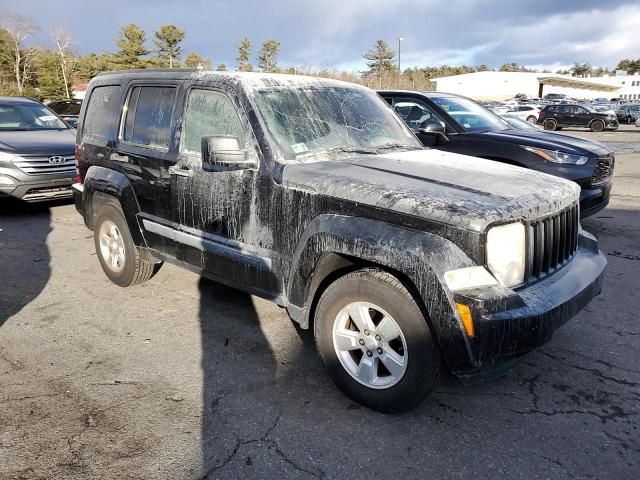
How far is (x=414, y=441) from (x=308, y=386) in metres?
0.81

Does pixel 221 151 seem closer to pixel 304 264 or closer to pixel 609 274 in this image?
pixel 304 264

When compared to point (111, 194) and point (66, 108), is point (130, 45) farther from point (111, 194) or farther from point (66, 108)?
point (111, 194)

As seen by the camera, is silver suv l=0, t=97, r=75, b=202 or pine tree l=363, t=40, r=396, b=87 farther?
pine tree l=363, t=40, r=396, b=87

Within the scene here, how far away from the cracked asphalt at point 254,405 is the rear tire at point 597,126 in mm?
28184

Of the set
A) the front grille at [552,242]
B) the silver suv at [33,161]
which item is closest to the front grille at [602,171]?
the front grille at [552,242]

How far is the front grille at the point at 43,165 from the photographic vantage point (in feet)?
26.3

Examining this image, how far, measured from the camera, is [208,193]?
387 cm

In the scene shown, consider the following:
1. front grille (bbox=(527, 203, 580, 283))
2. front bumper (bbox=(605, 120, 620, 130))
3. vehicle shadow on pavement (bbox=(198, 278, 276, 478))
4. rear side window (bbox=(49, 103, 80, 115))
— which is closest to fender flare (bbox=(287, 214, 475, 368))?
front grille (bbox=(527, 203, 580, 283))

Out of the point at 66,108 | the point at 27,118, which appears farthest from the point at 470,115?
the point at 66,108

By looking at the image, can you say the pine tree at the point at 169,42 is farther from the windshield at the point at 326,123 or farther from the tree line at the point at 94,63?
the windshield at the point at 326,123

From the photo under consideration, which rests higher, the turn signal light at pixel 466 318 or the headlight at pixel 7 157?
the headlight at pixel 7 157

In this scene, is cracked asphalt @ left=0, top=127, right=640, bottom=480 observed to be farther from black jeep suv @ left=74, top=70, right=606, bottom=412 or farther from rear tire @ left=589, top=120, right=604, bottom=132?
rear tire @ left=589, top=120, right=604, bottom=132

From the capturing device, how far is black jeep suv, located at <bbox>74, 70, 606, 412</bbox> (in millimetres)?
2646

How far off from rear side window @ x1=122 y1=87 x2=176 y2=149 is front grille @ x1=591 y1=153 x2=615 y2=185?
5106 millimetres
